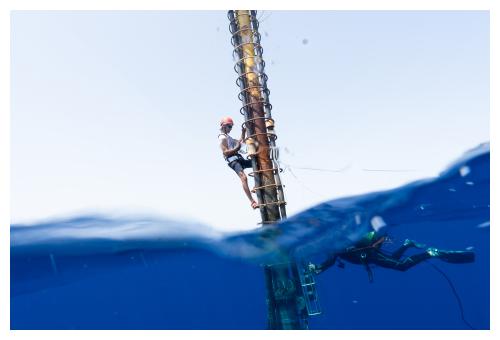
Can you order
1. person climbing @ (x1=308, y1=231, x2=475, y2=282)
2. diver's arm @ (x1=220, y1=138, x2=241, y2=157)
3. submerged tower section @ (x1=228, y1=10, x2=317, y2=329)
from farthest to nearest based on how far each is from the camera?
1. person climbing @ (x1=308, y1=231, x2=475, y2=282)
2. diver's arm @ (x1=220, y1=138, x2=241, y2=157)
3. submerged tower section @ (x1=228, y1=10, x2=317, y2=329)

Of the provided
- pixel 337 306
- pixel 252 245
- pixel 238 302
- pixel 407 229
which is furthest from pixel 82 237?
pixel 337 306

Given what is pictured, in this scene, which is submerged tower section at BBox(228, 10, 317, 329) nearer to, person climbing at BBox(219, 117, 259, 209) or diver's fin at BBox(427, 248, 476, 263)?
person climbing at BBox(219, 117, 259, 209)

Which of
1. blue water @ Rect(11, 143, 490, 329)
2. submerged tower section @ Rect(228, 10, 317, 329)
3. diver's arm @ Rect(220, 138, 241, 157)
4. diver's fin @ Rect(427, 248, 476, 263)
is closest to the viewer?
submerged tower section @ Rect(228, 10, 317, 329)

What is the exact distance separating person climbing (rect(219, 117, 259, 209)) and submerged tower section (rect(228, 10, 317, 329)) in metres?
0.41

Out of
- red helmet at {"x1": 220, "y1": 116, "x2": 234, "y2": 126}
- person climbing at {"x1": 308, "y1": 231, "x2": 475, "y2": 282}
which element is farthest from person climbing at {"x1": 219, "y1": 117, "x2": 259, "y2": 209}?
person climbing at {"x1": 308, "y1": 231, "x2": 475, "y2": 282}

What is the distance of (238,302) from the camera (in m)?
27.2

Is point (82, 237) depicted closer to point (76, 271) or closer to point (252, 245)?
point (76, 271)

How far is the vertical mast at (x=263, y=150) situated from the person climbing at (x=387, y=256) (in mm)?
1339

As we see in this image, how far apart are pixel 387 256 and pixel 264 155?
4.69 m

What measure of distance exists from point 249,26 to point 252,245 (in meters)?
6.01

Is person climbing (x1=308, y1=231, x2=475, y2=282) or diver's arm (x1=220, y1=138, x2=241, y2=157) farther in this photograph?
person climbing (x1=308, y1=231, x2=475, y2=282)

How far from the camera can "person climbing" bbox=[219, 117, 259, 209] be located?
5.45 metres

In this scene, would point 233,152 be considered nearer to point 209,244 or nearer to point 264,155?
point 264,155

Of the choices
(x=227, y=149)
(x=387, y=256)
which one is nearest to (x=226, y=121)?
(x=227, y=149)
